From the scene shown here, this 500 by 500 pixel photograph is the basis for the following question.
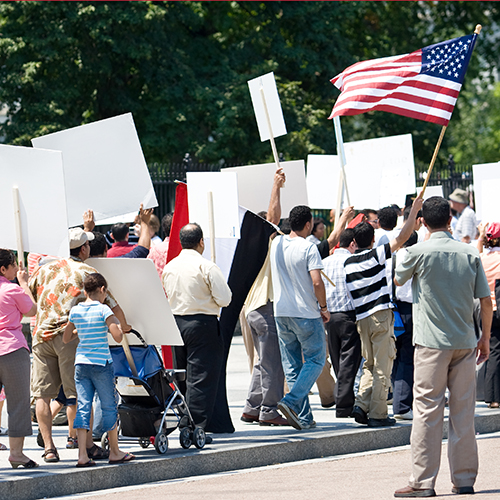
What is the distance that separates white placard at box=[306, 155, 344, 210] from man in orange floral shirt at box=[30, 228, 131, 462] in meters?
5.02

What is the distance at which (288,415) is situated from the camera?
339 inches

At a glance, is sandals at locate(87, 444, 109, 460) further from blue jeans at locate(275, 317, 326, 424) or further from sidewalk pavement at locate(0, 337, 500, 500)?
blue jeans at locate(275, 317, 326, 424)

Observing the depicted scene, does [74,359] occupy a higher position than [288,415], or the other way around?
[74,359]

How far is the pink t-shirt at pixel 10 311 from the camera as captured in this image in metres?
7.05

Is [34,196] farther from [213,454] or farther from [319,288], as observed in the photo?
[319,288]

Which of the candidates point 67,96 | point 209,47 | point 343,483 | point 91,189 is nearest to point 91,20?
point 67,96

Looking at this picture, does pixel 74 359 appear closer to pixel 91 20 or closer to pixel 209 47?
pixel 91 20

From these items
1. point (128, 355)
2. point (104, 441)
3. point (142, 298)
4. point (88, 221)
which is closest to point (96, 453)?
point (104, 441)

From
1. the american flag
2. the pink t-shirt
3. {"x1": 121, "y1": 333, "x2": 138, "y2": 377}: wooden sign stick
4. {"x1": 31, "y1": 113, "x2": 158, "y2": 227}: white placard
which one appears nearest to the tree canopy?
{"x1": 31, "y1": 113, "x2": 158, "y2": 227}: white placard

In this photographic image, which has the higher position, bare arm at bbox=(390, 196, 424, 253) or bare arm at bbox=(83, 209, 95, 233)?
bare arm at bbox=(83, 209, 95, 233)

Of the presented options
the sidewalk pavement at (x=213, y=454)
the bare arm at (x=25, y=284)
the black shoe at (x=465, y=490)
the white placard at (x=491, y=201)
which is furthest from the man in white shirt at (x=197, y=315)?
the white placard at (x=491, y=201)

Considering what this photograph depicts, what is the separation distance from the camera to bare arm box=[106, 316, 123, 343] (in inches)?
277

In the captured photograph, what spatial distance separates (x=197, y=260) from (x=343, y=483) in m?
2.30

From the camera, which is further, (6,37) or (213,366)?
(6,37)
